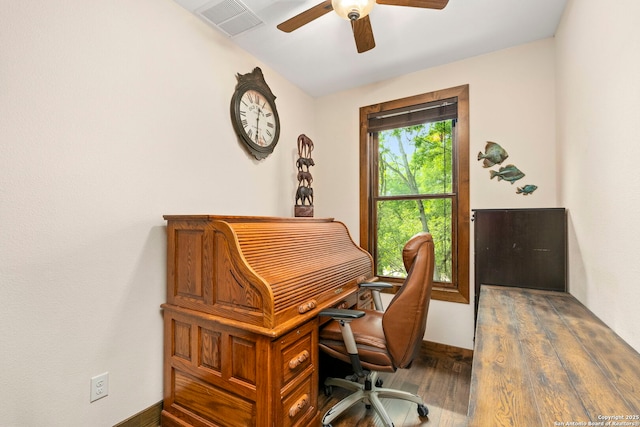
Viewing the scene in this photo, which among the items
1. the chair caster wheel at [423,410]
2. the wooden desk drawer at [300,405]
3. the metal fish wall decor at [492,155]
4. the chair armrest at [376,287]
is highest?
the metal fish wall decor at [492,155]

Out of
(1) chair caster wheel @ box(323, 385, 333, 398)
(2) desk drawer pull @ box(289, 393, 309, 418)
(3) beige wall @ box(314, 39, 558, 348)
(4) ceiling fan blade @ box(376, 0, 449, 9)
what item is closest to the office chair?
(2) desk drawer pull @ box(289, 393, 309, 418)

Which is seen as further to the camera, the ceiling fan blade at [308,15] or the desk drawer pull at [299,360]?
the ceiling fan blade at [308,15]

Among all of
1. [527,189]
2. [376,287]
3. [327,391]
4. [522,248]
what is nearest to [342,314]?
[376,287]

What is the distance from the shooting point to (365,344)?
5.41 feet

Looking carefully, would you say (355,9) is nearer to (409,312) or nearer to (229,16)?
(229,16)

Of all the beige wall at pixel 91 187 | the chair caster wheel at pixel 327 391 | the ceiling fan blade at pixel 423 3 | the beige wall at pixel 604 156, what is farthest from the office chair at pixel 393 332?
the ceiling fan blade at pixel 423 3

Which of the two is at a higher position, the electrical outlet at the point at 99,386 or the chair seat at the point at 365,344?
the chair seat at the point at 365,344

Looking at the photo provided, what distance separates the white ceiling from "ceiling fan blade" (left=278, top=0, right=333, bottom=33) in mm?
199

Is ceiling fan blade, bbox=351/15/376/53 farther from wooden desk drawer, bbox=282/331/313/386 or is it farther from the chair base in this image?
the chair base

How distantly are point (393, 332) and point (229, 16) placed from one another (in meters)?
2.34

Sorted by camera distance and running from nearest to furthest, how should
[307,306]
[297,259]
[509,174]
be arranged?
[307,306], [297,259], [509,174]

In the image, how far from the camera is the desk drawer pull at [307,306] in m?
1.53

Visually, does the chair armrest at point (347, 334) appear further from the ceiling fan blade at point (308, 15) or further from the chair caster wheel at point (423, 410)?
the ceiling fan blade at point (308, 15)

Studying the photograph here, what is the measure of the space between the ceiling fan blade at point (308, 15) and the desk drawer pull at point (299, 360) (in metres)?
1.94
